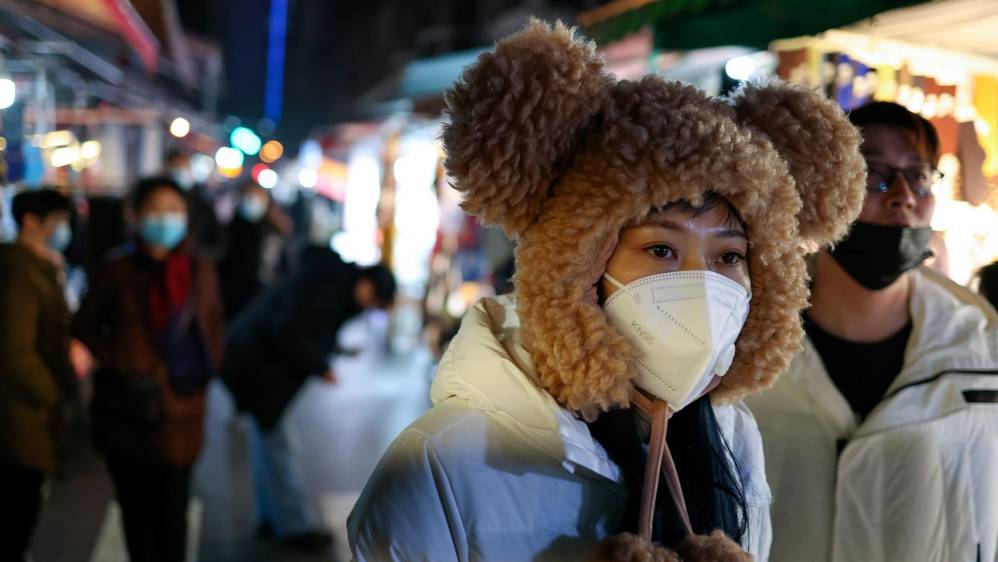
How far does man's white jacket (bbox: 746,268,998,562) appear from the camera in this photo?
2014 millimetres

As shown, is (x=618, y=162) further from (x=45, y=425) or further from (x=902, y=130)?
(x=45, y=425)

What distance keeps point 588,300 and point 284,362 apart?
3.55m

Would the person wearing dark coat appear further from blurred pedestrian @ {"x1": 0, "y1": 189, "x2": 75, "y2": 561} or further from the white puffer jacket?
the white puffer jacket

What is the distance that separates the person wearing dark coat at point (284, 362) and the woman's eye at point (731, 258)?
350 cm

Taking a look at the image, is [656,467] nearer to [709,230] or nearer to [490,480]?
[490,480]

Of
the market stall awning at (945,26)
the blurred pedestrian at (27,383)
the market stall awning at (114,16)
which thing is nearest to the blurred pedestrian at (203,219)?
the market stall awning at (114,16)

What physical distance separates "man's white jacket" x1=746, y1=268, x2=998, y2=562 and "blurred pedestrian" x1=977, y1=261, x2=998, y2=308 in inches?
19.3

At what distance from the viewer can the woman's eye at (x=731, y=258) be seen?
1.54 m

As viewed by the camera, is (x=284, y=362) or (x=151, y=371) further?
(x=284, y=362)

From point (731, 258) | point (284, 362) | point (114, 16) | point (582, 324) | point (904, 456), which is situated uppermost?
point (114, 16)

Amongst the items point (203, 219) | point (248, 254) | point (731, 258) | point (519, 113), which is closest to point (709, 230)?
point (731, 258)

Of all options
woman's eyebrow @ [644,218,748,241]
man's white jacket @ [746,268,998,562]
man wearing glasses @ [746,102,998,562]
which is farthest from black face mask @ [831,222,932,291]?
woman's eyebrow @ [644,218,748,241]

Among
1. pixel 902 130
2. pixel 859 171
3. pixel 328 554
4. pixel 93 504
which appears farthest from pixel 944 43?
pixel 93 504

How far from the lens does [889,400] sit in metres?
2.08
